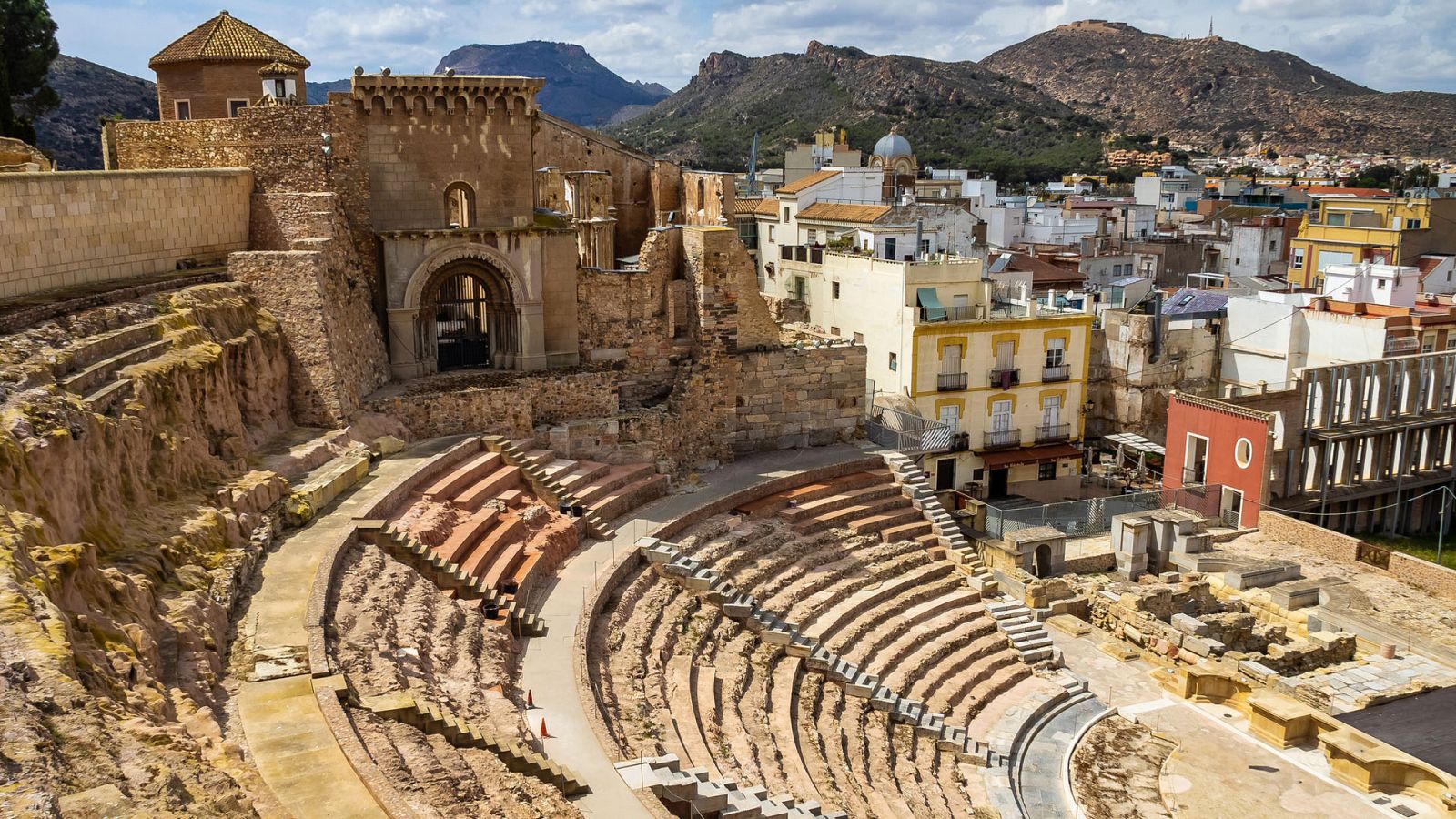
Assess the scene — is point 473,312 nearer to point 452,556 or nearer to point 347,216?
point 347,216

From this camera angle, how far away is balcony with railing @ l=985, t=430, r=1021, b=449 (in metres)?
33.2

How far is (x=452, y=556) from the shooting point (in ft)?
58.2

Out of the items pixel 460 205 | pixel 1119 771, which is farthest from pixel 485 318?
pixel 1119 771

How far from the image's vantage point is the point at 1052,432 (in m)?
34.3

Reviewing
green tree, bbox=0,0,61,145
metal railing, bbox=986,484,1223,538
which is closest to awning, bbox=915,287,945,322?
metal railing, bbox=986,484,1223,538

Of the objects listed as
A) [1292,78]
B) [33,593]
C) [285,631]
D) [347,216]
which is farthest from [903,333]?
[1292,78]

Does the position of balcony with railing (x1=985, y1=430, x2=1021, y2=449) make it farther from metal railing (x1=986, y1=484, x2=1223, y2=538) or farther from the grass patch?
the grass patch

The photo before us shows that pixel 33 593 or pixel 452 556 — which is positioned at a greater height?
pixel 33 593

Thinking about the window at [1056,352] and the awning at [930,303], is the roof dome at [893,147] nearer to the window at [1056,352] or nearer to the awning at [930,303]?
the window at [1056,352]

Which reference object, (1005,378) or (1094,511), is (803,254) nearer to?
(1005,378)

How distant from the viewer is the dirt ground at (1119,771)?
18.4 m

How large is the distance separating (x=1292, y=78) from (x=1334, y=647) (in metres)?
153

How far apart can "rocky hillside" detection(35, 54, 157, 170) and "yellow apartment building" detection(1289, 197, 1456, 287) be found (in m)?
57.4

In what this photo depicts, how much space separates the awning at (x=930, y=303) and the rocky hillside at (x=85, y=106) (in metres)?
44.8
